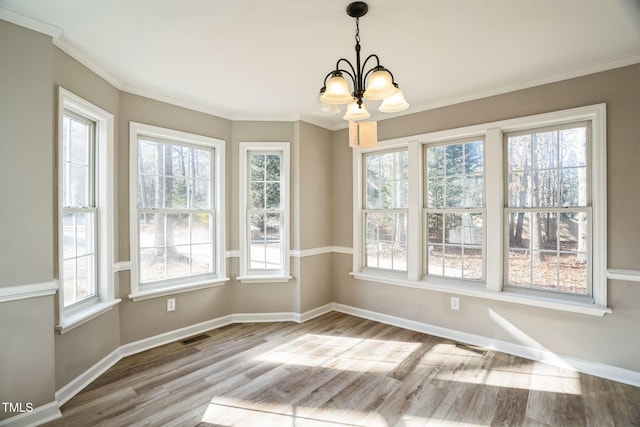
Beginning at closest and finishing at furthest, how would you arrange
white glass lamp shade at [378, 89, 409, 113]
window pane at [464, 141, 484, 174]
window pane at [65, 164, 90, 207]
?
white glass lamp shade at [378, 89, 409, 113] → window pane at [65, 164, 90, 207] → window pane at [464, 141, 484, 174]

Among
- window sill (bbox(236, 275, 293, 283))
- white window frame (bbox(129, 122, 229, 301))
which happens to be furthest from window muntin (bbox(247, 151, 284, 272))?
white window frame (bbox(129, 122, 229, 301))

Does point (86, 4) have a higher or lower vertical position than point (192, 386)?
higher

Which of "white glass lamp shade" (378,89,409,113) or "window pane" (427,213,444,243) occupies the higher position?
"white glass lamp shade" (378,89,409,113)

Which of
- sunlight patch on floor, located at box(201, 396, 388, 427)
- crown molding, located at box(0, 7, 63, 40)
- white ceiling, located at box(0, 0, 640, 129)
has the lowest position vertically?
sunlight patch on floor, located at box(201, 396, 388, 427)

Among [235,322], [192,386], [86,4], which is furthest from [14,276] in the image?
[235,322]

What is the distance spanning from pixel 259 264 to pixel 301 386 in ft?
5.93

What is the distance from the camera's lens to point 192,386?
8.20 ft

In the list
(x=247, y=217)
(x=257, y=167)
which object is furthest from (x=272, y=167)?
(x=247, y=217)

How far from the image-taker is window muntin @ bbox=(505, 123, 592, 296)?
2795 millimetres

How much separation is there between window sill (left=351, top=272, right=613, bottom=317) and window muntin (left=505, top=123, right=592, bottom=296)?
0.19 metres

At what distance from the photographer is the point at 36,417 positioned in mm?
2020

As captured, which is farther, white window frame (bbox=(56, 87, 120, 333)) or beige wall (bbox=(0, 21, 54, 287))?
white window frame (bbox=(56, 87, 120, 333))

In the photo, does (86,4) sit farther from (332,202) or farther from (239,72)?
(332,202)

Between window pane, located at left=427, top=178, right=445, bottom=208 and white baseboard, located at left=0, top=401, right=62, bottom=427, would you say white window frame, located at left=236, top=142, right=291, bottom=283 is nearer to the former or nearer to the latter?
window pane, located at left=427, top=178, right=445, bottom=208
